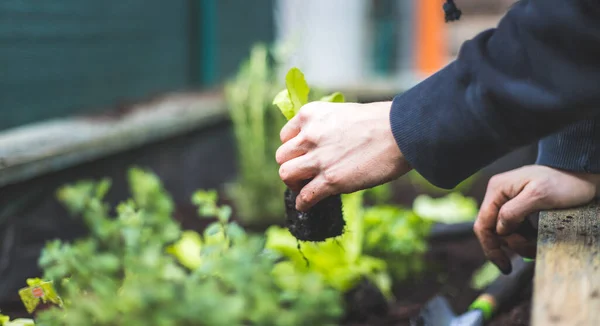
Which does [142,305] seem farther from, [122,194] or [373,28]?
[373,28]

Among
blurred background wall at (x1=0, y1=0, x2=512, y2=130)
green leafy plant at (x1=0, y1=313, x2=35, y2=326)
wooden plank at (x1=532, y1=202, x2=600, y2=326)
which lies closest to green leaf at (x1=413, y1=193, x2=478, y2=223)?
blurred background wall at (x1=0, y1=0, x2=512, y2=130)

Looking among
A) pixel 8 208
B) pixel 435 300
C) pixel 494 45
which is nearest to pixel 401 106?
pixel 494 45

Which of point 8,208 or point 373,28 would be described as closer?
point 8,208

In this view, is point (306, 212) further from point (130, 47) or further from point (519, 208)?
point (130, 47)

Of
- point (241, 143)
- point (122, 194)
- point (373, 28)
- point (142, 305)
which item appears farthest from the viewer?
point (373, 28)

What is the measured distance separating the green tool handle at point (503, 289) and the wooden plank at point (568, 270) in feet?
1.08

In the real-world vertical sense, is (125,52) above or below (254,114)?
above

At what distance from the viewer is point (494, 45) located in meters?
1.05

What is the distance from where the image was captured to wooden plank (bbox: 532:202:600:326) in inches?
34.7

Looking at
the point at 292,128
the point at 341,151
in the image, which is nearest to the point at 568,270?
the point at 341,151

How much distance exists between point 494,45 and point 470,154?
18 cm

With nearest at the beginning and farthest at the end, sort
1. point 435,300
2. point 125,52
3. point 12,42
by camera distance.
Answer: point 435,300 < point 12,42 < point 125,52

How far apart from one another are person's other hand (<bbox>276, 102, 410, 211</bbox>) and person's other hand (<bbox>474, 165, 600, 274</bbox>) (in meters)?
0.33

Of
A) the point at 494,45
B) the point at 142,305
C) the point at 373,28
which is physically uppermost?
the point at 494,45
